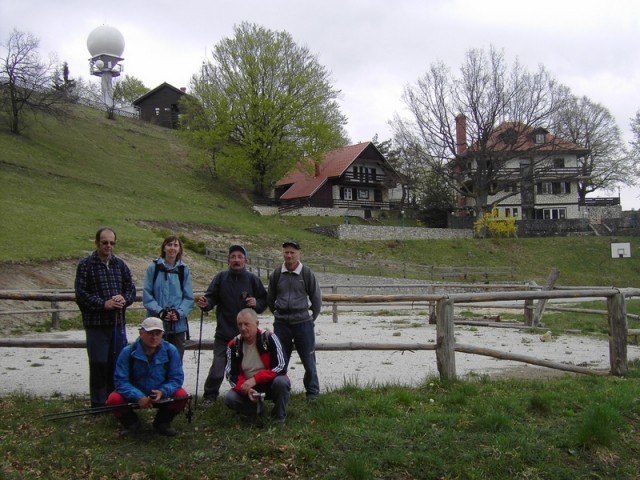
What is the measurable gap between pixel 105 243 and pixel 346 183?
1918 inches

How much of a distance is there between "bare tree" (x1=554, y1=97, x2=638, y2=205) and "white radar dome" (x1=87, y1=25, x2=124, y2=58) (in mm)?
48054

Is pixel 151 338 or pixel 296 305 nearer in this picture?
pixel 151 338

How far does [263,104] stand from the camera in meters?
48.0

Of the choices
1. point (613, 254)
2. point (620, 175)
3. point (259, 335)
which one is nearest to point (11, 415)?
point (259, 335)

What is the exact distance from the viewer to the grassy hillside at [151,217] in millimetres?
26922

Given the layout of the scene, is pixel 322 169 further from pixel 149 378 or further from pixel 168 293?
pixel 149 378

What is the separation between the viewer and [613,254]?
3744cm

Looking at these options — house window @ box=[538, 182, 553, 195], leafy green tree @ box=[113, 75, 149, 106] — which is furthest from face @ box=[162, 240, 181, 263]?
leafy green tree @ box=[113, 75, 149, 106]

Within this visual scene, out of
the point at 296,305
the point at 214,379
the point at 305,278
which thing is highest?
the point at 305,278

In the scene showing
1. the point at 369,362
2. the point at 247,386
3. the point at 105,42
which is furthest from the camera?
the point at 105,42

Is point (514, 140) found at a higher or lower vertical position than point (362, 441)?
higher

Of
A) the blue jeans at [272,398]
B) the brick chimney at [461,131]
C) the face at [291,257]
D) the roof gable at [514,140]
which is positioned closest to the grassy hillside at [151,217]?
the roof gable at [514,140]

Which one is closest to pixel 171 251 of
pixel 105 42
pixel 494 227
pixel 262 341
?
pixel 262 341

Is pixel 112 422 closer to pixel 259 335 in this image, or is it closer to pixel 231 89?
pixel 259 335
